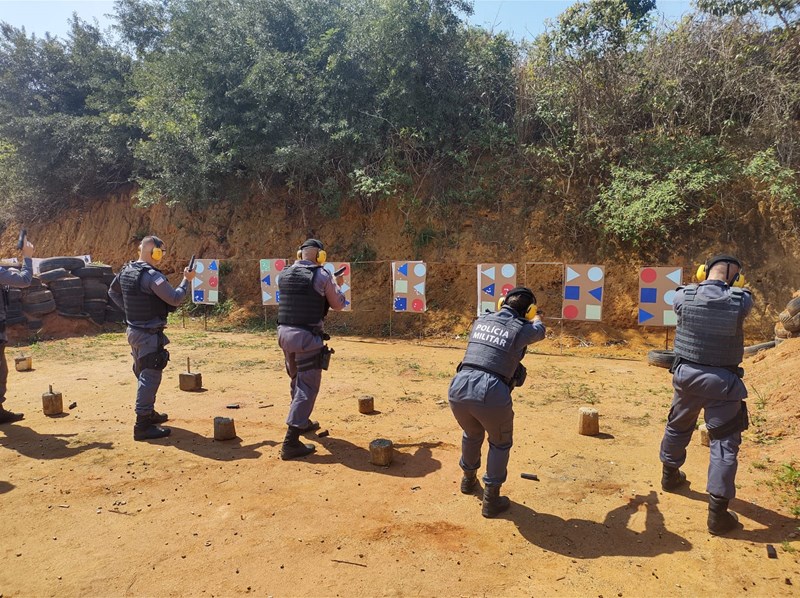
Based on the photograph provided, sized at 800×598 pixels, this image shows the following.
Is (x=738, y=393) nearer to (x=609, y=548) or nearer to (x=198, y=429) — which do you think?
(x=609, y=548)

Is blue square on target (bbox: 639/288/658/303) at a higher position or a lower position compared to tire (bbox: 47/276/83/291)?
lower

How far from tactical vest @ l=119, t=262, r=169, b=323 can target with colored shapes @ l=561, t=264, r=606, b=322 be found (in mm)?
7392

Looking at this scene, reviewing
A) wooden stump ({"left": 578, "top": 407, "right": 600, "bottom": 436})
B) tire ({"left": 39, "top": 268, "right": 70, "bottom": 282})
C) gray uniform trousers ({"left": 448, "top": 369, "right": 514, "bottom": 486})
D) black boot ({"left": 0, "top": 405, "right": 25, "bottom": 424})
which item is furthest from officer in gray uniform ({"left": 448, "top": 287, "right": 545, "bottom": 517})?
tire ({"left": 39, "top": 268, "right": 70, "bottom": 282})

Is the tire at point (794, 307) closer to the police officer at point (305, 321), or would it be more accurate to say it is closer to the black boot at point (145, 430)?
the police officer at point (305, 321)

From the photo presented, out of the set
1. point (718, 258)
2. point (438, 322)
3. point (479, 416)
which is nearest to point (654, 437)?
point (718, 258)

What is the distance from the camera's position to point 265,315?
506 inches

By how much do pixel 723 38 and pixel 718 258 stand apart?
10485 mm

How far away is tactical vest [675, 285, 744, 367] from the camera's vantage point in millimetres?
3488

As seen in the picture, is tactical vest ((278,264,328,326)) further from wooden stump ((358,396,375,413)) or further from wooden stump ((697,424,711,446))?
wooden stump ((697,424,711,446))

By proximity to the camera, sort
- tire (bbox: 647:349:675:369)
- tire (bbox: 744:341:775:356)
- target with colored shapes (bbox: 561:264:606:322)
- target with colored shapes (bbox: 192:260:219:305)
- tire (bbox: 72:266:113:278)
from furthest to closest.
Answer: target with colored shapes (bbox: 192:260:219:305) < tire (bbox: 72:266:113:278) < target with colored shapes (bbox: 561:264:606:322) < tire (bbox: 744:341:775:356) < tire (bbox: 647:349:675:369)

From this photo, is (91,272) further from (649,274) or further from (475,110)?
(649,274)

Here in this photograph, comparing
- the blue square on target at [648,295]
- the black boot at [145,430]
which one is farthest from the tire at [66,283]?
the blue square on target at [648,295]

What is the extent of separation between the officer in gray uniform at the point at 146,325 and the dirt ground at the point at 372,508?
11.2 inches

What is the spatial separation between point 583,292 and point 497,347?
707cm
